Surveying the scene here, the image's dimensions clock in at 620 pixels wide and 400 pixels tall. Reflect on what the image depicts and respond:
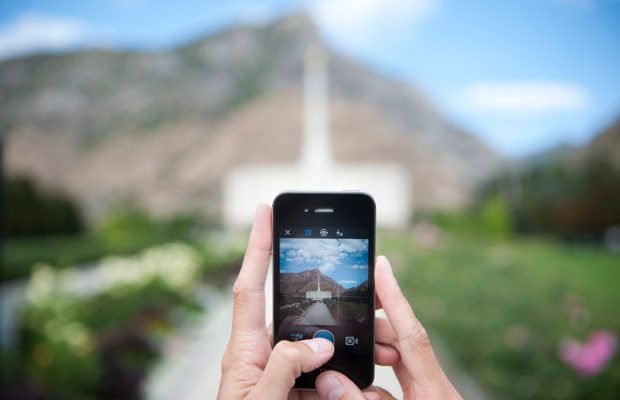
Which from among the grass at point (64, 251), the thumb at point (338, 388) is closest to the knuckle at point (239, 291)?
the thumb at point (338, 388)

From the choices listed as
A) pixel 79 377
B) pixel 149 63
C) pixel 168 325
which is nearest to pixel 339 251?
pixel 79 377

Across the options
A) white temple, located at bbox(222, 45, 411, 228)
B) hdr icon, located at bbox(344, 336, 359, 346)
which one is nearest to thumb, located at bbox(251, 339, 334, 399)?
hdr icon, located at bbox(344, 336, 359, 346)

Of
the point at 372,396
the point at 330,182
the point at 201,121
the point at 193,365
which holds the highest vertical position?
the point at 201,121

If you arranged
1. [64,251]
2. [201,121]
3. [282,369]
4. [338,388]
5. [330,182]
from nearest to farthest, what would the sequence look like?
[282,369]
[338,388]
[64,251]
[330,182]
[201,121]

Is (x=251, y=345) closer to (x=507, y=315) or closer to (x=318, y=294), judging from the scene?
(x=318, y=294)

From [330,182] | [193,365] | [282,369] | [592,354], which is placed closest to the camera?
[282,369]

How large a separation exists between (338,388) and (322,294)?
16cm

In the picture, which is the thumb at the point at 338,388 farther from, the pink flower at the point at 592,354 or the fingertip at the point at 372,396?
the pink flower at the point at 592,354

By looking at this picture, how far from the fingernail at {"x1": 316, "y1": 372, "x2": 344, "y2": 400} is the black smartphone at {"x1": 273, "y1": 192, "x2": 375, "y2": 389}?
0.02 metres

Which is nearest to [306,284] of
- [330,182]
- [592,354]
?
[592,354]

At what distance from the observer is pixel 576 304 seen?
13.7ft

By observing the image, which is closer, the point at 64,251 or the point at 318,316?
the point at 318,316

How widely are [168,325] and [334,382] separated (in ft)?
11.6

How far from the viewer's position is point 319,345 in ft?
3.17
